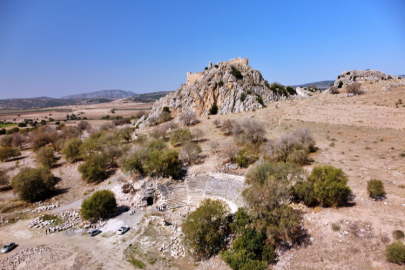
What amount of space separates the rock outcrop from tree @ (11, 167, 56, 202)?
9225 cm

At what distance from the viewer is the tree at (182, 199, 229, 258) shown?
17.4 meters

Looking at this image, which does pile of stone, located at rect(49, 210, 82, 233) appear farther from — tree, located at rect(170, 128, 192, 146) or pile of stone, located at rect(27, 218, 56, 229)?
tree, located at rect(170, 128, 192, 146)

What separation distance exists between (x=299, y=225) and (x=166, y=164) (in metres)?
17.5

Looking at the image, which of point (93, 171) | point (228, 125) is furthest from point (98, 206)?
point (228, 125)

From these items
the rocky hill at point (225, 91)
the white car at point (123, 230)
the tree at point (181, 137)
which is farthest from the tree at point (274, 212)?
the rocky hill at point (225, 91)

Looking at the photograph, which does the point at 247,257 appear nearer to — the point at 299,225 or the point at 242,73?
the point at 299,225

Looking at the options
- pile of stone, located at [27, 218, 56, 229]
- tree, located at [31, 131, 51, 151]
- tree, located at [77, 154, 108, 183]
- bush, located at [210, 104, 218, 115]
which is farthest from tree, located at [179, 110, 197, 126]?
pile of stone, located at [27, 218, 56, 229]

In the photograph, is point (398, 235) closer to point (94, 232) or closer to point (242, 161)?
point (242, 161)

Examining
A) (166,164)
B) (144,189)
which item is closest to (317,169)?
(166,164)

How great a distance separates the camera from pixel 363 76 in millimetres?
78000

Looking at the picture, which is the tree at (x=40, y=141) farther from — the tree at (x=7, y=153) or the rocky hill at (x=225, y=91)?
the rocky hill at (x=225, y=91)

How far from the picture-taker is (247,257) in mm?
15320

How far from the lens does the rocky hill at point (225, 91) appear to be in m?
63.9

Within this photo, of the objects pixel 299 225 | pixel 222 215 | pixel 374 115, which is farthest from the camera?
pixel 374 115
